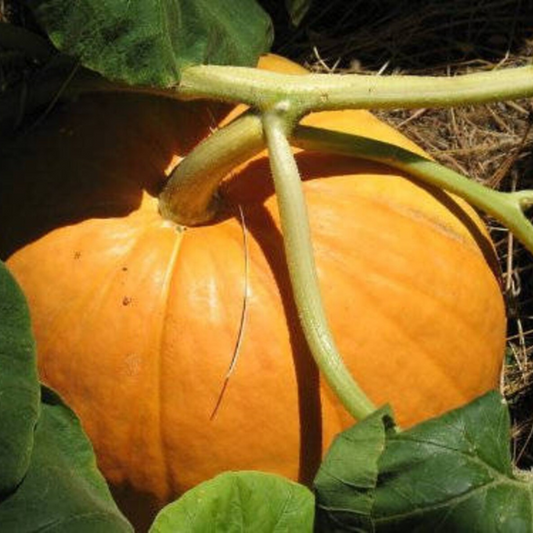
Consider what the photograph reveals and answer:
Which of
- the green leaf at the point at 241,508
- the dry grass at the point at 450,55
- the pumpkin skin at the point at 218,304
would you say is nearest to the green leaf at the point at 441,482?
the green leaf at the point at 241,508

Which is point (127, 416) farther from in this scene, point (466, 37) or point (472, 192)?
point (466, 37)

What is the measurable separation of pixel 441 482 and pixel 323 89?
597 mm

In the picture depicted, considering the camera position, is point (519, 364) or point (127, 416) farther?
point (519, 364)

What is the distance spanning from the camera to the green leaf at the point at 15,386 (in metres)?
1.50

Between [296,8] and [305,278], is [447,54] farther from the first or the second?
[305,278]

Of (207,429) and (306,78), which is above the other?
(306,78)

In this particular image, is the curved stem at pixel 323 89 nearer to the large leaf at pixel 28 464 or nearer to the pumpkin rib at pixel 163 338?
the pumpkin rib at pixel 163 338

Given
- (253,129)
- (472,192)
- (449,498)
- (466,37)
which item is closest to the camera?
(449,498)

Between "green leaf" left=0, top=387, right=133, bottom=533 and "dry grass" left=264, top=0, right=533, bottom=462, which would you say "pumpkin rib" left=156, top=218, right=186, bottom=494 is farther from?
"dry grass" left=264, top=0, right=533, bottom=462

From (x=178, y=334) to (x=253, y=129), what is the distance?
0.32 metres

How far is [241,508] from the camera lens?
1664 mm

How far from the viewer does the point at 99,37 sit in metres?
1.68

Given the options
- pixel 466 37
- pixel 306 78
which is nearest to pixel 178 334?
pixel 306 78

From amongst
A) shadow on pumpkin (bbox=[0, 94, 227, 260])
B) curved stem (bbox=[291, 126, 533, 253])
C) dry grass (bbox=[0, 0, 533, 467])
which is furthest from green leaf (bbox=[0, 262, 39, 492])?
dry grass (bbox=[0, 0, 533, 467])
